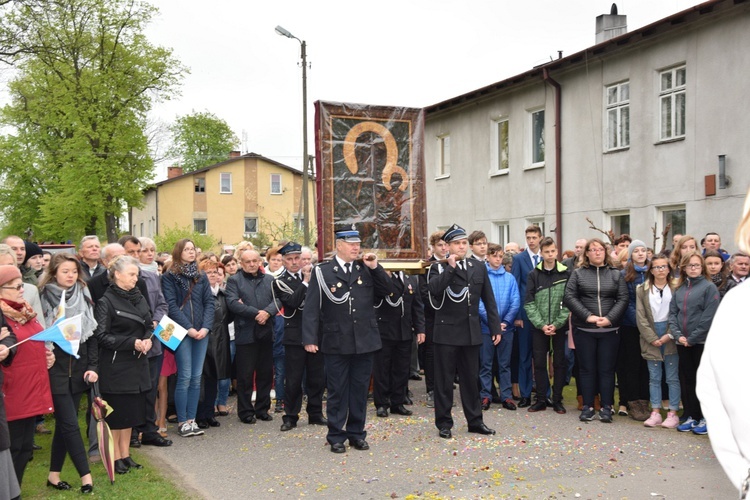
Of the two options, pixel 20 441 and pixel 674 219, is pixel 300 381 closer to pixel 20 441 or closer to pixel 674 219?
pixel 20 441

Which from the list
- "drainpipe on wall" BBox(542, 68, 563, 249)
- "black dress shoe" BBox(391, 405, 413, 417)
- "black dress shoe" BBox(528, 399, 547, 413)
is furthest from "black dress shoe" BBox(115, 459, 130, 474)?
"drainpipe on wall" BBox(542, 68, 563, 249)

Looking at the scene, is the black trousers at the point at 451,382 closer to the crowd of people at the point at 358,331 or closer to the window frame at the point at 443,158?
the crowd of people at the point at 358,331

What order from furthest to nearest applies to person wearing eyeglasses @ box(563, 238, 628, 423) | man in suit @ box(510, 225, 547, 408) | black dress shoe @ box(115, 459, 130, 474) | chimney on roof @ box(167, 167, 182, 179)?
chimney on roof @ box(167, 167, 182, 179)
man in suit @ box(510, 225, 547, 408)
person wearing eyeglasses @ box(563, 238, 628, 423)
black dress shoe @ box(115, 459, 130, 474)

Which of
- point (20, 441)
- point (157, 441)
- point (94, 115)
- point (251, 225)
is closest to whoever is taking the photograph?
point (20, 441)

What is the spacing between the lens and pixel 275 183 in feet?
200

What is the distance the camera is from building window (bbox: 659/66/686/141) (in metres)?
17.0

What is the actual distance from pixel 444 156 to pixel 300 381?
18980 millimetres

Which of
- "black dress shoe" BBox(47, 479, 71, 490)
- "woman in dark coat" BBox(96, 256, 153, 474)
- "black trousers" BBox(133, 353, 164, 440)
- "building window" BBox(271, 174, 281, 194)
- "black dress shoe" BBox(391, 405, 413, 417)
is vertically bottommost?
"black dress shoe" BBox(391, 405, 413, 417)

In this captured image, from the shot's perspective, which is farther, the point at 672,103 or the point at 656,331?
the point at 672,103

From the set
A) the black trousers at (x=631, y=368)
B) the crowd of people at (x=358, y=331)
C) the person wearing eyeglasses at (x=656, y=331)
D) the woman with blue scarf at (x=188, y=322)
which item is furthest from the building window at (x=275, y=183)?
the person wearing eyeglasses at (x=656, y=331)

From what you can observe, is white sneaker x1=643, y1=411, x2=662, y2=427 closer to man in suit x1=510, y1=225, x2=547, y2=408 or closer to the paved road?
the paved road

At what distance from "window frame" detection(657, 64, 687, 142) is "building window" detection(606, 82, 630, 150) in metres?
→ 1.07

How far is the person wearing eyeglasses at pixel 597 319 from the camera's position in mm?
9141

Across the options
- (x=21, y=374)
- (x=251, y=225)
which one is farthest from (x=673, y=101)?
(x=251, y=225)
